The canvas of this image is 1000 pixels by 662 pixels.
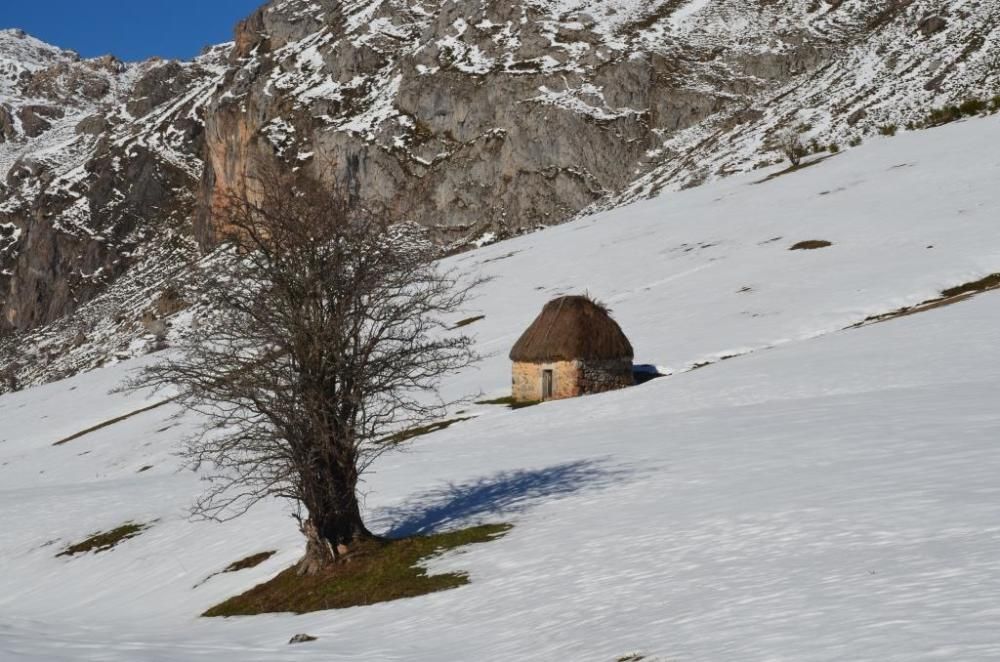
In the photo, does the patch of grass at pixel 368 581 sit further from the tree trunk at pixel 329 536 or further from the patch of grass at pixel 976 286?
the patch of grass at pixel 976 286

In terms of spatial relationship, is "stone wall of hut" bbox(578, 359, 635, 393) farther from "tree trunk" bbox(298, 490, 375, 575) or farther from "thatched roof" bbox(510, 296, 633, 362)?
"tree trunk" bbox(298, 490, 375, 575)

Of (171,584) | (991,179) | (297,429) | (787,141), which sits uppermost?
(787,141)

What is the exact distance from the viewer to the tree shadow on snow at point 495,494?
86.5 feet

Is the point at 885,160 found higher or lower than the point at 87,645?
higher

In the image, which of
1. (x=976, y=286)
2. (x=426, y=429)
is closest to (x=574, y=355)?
(x=426, y=429)

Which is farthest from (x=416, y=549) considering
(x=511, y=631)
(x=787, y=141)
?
(x=787, y=141)

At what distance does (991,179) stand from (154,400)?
65.5m

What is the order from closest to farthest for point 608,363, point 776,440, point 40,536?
point 776,440
point 40,536
point 608,363

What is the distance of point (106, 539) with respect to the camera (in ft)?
124

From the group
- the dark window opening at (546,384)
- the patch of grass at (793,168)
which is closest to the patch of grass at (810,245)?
the dark window opening at (546,384)

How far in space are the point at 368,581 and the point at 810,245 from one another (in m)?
49.6

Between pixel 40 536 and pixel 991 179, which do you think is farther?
pixel 991 179

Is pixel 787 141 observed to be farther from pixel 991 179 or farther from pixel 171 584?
pixel 171 584

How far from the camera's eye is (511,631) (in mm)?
15320
